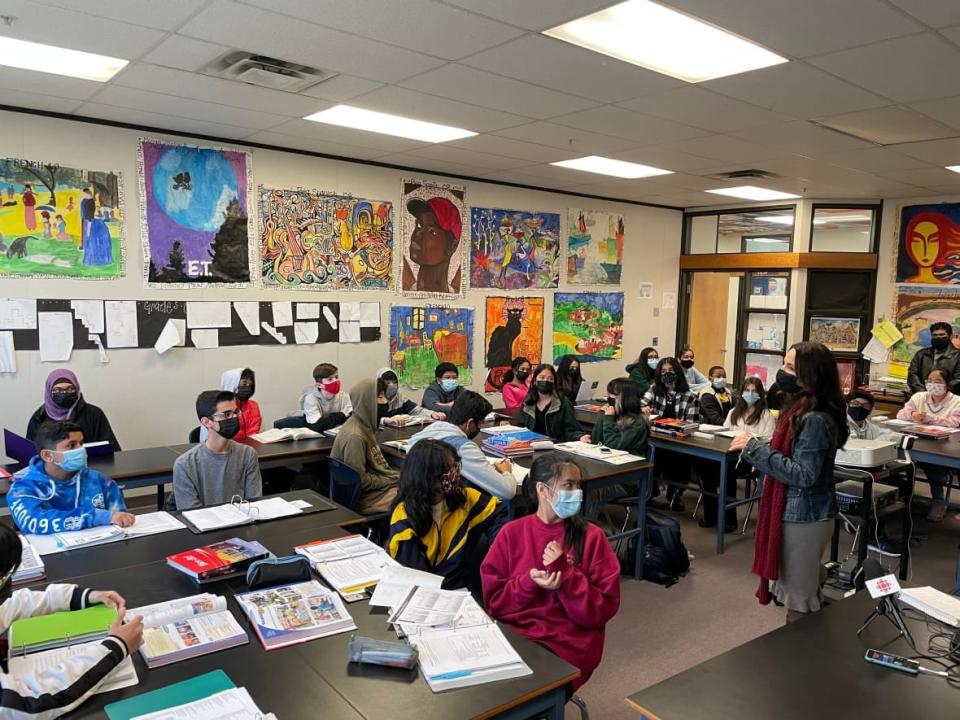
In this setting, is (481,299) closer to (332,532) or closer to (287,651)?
(332,532)

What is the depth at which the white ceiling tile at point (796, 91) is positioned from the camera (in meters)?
3.64

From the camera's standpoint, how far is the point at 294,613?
2.10 metres

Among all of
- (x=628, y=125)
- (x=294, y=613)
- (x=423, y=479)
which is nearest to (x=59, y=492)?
(x=294, y=613)

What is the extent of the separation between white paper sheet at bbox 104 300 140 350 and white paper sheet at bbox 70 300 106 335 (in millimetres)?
47

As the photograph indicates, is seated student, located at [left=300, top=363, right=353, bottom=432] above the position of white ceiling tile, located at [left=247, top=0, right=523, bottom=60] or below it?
below

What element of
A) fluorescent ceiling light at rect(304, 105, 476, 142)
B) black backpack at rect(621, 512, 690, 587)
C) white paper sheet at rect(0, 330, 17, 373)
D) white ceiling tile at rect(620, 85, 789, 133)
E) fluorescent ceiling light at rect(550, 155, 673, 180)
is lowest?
black backpack at rect(621, 512, 690, 587)

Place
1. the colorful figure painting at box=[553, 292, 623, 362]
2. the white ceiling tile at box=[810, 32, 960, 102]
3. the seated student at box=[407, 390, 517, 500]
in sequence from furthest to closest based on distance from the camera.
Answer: the colorful figure painting at box=[553, 292, 623, 362] → the seated student at box=[407, 390, 517, 500] → the white ceiling tile at box=[810, 32, 960, 102]

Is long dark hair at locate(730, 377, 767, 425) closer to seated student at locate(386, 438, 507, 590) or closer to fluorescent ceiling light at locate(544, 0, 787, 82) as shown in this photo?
fluorescent ceiling light at locate(544, 0, 787, 82)

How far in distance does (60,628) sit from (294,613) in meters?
0.63

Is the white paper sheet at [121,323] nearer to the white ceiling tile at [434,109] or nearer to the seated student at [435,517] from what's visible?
the white ceiling tile at [434,109]

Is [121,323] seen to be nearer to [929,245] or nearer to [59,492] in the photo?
[59,492]

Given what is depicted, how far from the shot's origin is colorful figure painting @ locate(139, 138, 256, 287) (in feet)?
17.5

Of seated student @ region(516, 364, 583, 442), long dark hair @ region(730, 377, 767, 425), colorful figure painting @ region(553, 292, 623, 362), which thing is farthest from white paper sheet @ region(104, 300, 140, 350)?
long dark hair @ region(730, 377, 767, 425)

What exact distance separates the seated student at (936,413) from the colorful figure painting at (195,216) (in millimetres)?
5800
